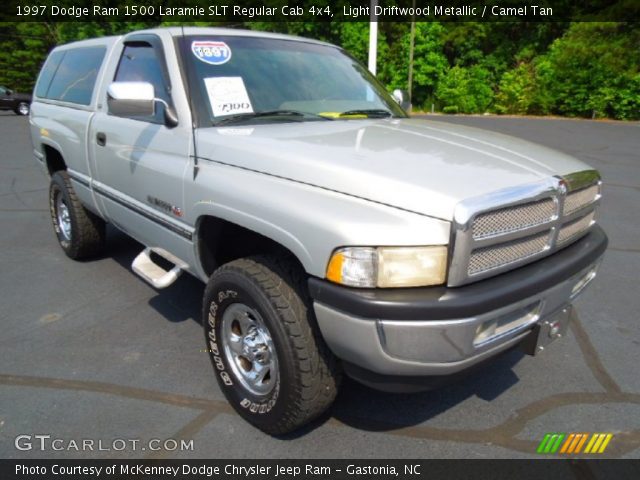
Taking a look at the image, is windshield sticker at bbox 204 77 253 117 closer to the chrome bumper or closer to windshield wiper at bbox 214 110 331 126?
windshield wiper at bbox 214 110 331 126

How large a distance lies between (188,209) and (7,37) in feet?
143

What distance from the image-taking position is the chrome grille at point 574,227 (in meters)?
2.30

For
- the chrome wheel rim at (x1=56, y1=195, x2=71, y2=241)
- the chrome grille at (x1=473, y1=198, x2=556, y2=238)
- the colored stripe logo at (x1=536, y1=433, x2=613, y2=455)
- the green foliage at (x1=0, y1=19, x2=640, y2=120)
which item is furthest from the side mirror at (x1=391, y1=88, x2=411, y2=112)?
the green foliage at (x1=0, y1=19, x2=640, y2=120)

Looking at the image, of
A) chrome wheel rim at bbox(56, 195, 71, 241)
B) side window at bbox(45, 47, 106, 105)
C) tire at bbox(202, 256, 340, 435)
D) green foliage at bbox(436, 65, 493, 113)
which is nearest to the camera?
tire at bbox(202, 256, 340, 435)

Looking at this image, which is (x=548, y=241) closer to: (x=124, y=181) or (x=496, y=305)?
(x=496, y=305)

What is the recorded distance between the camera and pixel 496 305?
1.88 meters

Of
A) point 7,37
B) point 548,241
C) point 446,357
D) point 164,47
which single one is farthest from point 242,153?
point 7,37

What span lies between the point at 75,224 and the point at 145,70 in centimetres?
191

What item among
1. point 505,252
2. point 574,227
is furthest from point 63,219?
point 574,227

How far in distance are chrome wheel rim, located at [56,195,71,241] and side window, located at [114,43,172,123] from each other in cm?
180

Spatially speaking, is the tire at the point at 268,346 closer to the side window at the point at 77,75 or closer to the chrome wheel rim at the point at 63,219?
the side window at the point at 77,75

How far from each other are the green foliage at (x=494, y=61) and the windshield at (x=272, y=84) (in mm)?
22565

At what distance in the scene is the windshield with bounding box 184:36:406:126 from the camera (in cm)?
272

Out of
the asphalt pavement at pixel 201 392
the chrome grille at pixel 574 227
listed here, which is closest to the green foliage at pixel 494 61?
the asphalt pavement at pixel 201 392
